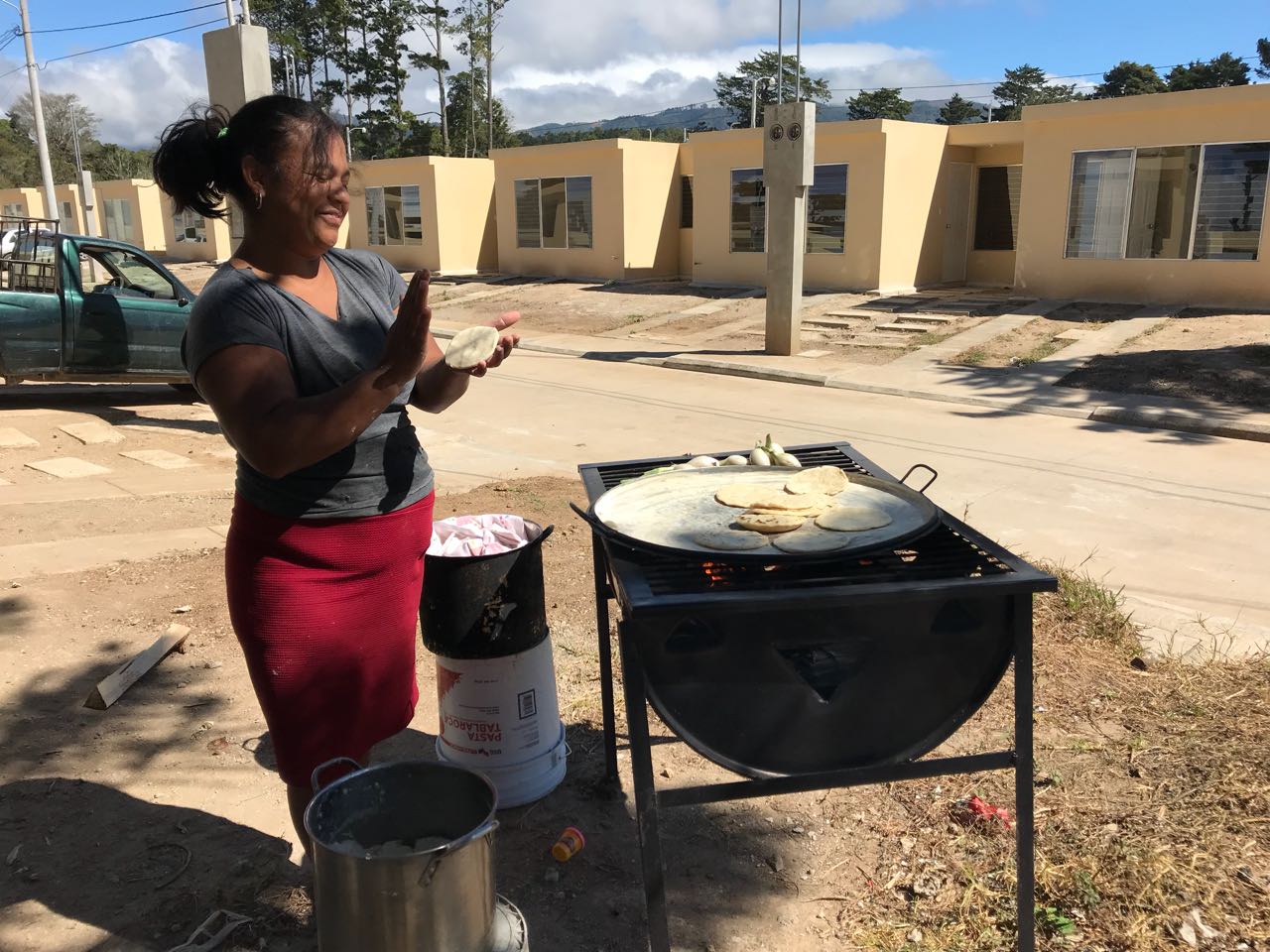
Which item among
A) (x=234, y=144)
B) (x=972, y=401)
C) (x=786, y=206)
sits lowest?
(x=972, y=401)

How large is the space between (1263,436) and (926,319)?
679 cm

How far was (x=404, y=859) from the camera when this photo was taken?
184 cm

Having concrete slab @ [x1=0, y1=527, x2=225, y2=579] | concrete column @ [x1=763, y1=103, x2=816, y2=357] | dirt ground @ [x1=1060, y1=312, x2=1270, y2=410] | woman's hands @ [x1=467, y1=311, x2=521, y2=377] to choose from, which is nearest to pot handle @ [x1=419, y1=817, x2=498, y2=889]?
woman's hands @ [x1=467, y1=311, x2=521, y2=377]

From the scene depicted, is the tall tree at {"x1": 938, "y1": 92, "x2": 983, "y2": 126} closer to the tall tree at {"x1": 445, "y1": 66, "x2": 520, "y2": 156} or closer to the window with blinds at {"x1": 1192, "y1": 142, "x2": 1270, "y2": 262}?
the tall tree at {"x1": 445, "y1": 66, "x2": 520, "y2": 156}

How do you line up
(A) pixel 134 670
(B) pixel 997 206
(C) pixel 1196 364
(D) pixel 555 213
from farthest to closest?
1. (D) pixel 555 213
2. (B) pixel 997 206
3. (C) pixel 1196 364
4. (A) pixel 134 670

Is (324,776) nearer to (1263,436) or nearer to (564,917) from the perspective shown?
(564,917)

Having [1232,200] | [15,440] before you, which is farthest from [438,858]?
[1232,200]

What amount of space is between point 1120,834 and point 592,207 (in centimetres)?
1963

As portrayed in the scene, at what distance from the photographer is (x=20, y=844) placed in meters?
2.71

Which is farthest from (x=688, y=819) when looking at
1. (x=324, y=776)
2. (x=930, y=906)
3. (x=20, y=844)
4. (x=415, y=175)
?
(x=415, y=175)

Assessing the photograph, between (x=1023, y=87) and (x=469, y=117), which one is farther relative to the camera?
(x=1023, y=87)

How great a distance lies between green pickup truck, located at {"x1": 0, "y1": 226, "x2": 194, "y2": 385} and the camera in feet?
29.0

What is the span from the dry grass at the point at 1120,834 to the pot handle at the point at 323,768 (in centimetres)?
128

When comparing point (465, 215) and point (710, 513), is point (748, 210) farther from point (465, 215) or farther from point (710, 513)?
point (710, 513)
